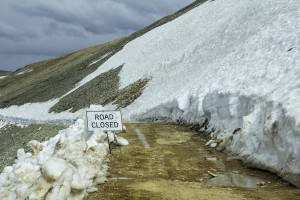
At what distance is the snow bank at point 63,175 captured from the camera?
929cm

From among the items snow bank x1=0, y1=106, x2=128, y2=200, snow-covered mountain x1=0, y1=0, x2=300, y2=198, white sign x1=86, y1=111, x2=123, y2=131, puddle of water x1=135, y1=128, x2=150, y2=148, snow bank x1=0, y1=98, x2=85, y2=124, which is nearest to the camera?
snow bank x1=0, y1=106, x2=128, y2=200

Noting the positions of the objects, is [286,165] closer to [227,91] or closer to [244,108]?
[244,108]

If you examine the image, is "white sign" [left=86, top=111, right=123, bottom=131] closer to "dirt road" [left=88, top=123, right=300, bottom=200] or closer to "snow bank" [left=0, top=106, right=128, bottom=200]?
"snow bank" [left=0, top=106, right=128, bottom=200]

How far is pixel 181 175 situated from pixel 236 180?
1.48 meters

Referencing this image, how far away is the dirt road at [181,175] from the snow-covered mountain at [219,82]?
24.2 inches

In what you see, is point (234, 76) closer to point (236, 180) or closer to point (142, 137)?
point (142, 137)

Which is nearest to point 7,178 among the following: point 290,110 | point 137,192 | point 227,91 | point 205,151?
point 137,192

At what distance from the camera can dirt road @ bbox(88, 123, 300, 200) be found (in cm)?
980

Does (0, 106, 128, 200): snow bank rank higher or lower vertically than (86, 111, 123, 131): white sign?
lower

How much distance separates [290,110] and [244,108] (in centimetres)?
403

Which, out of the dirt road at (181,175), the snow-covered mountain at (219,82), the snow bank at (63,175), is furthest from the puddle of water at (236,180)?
the snow bank at (63,175)

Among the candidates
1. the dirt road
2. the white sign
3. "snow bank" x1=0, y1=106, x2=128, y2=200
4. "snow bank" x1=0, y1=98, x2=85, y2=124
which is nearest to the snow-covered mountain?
"snow bank" x1=0, y1=98, x2=85, y2=124

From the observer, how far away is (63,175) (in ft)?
Result: 30.6

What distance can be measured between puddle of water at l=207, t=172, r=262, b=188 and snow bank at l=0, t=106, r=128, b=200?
118 inches
